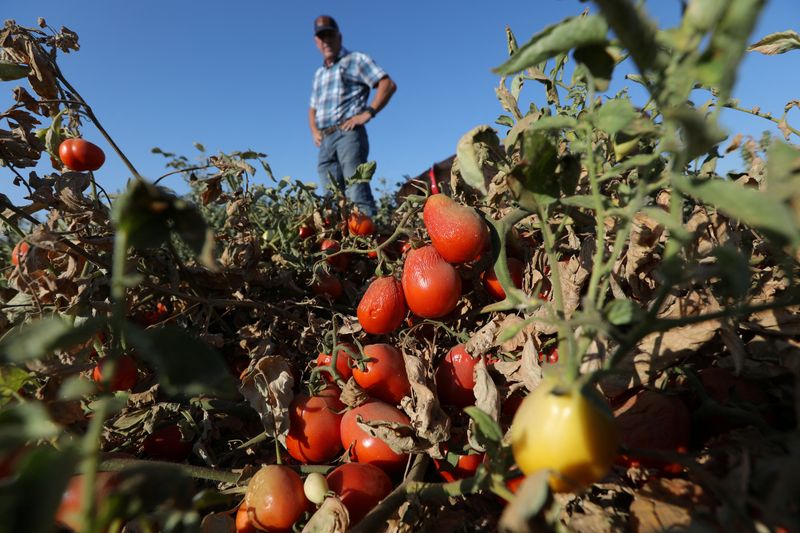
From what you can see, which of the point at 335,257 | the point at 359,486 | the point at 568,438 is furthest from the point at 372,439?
the point at 335,257

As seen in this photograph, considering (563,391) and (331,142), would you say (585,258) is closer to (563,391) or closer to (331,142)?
(563,391)

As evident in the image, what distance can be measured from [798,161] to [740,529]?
412mm

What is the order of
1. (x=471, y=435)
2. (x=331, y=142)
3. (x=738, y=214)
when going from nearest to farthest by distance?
1. (x=738, y=214)
2. (x=471, y=435)
3. (x=331, y=142)

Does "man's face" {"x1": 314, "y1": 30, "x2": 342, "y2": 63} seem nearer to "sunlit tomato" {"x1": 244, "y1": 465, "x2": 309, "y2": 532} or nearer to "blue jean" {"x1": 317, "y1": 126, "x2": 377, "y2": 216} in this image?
"blue jean" {"x1": 317, "y1": 126, "x2": 377, "y2": 216}

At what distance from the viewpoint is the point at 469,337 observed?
123 centimetres

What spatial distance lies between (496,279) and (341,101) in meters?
4.31

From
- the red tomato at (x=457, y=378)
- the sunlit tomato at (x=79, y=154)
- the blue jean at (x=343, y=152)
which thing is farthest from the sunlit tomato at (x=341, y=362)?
the blue jean at (x=343, y=152)

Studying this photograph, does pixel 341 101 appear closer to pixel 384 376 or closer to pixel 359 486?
pixel 384 376

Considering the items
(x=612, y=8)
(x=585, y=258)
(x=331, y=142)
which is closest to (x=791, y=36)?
(x=585, y=258)

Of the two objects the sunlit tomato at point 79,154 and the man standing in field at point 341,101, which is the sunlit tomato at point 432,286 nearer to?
the sunlit tomato at point 79,154

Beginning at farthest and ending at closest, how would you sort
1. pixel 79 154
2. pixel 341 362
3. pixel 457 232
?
pixel 79 154 → pixel 341 362 → pixel 457 232

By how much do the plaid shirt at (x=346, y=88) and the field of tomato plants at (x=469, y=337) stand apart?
350cm

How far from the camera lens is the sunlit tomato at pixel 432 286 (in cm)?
118

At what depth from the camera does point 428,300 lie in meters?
1.18
